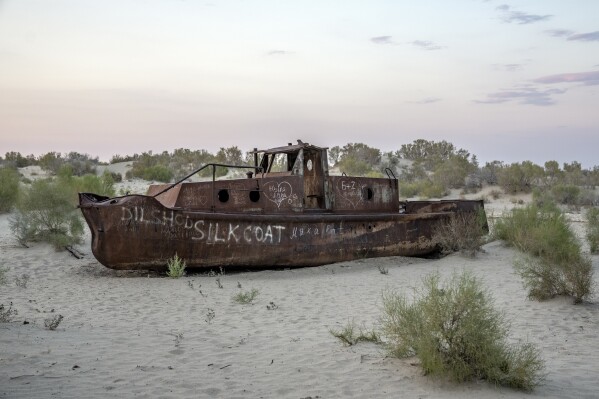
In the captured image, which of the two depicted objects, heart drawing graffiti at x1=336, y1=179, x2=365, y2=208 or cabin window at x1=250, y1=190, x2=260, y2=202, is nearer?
cabin window at x1=250, y1=190, x2=260, y2=202

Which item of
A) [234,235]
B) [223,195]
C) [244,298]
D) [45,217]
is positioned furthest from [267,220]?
[45,217]

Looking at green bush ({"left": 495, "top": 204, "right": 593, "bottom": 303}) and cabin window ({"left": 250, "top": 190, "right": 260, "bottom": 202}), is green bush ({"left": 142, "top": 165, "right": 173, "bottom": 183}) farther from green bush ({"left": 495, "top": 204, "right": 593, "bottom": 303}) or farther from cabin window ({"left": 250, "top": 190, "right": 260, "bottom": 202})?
green bush ({"left": 495, "top": 204, "right": 593, "bottom": 303})

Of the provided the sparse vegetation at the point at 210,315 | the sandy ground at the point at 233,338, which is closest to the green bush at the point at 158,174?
the sandy ground at the point at 233,338

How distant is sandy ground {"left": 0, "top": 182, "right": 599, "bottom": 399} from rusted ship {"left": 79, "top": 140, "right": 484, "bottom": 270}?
505 mm

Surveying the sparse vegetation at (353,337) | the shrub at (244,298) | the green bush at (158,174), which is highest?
the green bush at (158,174)

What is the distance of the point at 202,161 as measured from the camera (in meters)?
41.9

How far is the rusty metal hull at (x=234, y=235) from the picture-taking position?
10.0 m

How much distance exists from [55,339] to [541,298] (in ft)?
21.2

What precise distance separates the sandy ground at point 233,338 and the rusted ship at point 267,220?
505 mm

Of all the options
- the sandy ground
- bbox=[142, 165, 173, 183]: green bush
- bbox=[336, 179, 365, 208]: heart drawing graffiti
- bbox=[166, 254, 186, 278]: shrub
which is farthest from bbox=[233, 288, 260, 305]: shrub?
bbox=[142, 165, 173, 183]: green bush

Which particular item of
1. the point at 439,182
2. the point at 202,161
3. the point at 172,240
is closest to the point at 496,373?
the point at 172,240

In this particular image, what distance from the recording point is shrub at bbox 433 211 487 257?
41.4 feet

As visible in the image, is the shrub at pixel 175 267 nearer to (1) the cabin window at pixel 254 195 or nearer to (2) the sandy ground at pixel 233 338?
(2) the sandy ground at pixel 233 338

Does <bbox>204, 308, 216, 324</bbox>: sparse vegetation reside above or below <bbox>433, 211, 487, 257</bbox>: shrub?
below
